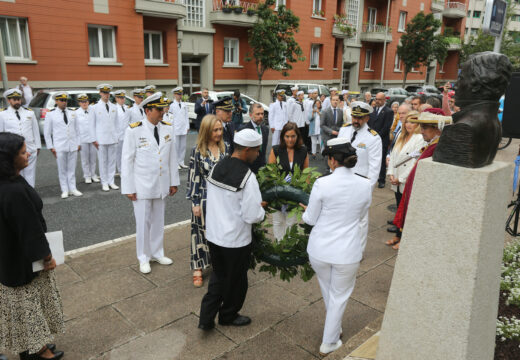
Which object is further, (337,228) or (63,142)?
→ (63,142)

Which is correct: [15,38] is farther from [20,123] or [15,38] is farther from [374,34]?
[374,34]

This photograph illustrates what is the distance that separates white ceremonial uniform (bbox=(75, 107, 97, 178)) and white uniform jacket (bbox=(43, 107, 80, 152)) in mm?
367

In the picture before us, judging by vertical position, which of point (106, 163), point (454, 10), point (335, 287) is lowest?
point (106, 163)

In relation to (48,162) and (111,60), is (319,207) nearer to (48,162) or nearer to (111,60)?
(48,162)

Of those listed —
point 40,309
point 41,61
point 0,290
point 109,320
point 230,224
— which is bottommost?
point 109,320

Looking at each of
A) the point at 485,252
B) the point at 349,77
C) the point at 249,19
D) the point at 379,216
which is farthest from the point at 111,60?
the point at 349,77

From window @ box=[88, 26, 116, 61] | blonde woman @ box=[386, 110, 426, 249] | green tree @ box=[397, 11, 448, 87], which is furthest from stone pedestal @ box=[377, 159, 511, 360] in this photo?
green tree @ box=[397, 11, 448, 87]

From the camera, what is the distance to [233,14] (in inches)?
901

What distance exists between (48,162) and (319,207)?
10173mm

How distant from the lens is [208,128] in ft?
15.1

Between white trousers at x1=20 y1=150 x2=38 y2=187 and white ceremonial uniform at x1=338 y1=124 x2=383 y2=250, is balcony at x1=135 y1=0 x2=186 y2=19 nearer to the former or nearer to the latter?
white trousers at x1=20 y1=150 x2=38 y2=187

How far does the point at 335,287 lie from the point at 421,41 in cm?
3444

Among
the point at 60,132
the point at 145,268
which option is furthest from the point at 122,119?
the point at 145,268

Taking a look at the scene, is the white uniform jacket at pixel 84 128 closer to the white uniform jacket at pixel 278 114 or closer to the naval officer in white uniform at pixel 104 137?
the naval officer in white uniform at pixel 104 137
